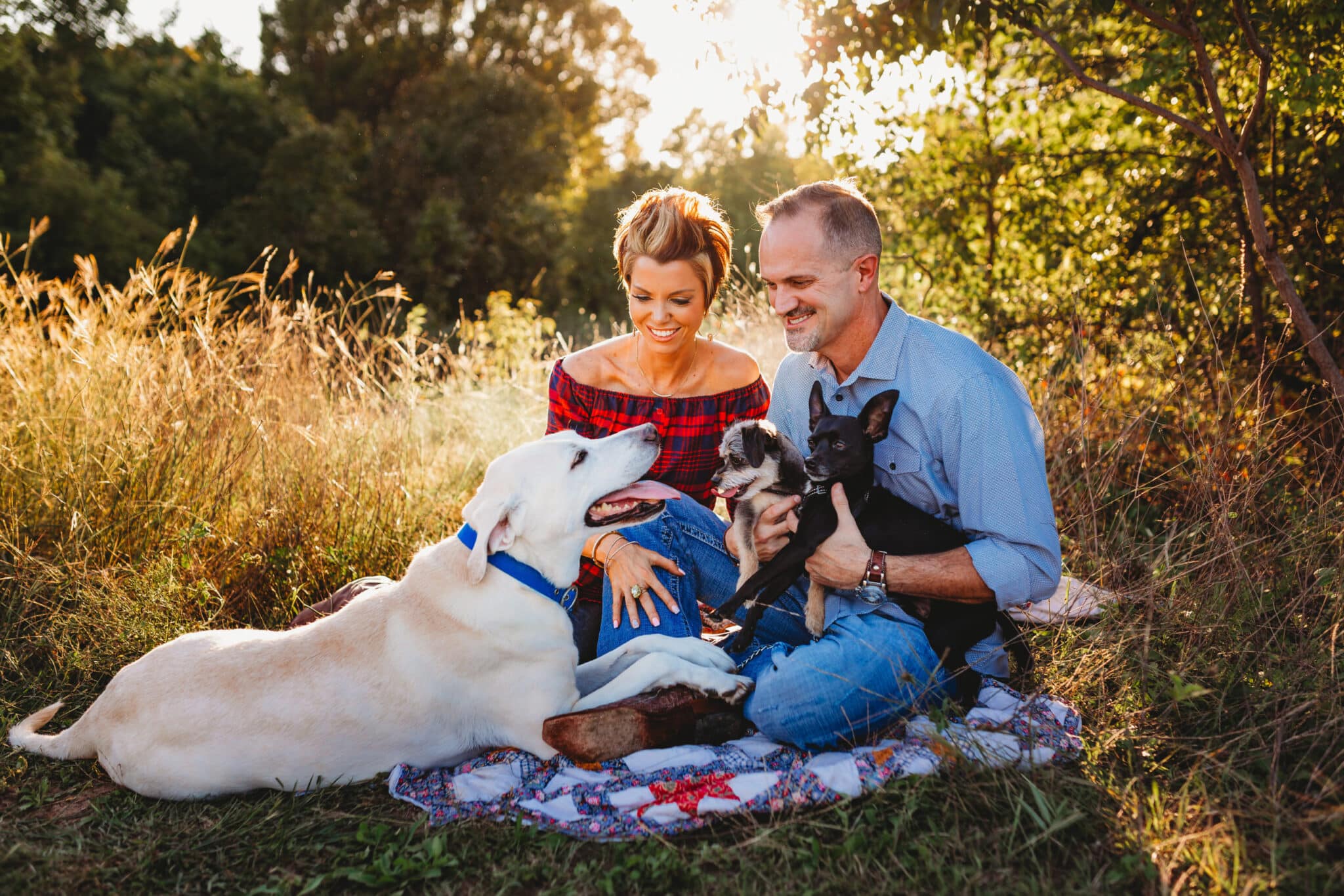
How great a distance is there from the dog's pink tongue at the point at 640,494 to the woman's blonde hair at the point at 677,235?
1143 mm

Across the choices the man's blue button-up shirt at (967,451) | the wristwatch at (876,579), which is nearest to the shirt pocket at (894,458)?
the man's blue button-up shirt at (967,451)

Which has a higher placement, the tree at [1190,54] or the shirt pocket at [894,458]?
the tree at [1190,54]

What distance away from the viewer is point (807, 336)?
132 inches

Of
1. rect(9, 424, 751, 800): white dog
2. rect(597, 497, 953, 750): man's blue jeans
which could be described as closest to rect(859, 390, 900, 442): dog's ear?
rect(597, 497, 953, 750): man's blue jeans

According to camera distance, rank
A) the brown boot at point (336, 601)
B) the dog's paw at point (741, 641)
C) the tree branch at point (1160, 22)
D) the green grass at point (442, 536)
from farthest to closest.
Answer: the tree branch at point (1160, 22)
the brown boot at point (336, 601)
the dog's paw at point (741, 641)
the green grass at point (442, 536)

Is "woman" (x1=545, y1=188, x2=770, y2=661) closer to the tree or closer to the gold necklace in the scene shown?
the gold necklace

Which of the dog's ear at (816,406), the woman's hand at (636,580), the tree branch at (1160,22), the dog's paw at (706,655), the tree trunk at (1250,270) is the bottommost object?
the dog's paw at (706,655)

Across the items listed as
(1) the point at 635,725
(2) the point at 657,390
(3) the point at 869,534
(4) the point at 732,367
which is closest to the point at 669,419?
(2) the point at 657,390

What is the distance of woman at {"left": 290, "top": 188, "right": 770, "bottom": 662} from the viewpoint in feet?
11.7

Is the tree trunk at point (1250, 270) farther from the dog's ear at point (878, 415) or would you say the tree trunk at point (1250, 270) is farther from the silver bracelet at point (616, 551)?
the silver bracelet at point (616, 551)

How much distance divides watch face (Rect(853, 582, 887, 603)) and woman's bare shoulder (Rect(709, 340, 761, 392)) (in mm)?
1404

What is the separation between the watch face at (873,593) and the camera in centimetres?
309

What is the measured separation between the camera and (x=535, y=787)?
287cm

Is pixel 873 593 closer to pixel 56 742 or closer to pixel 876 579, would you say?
pixel 876 579
